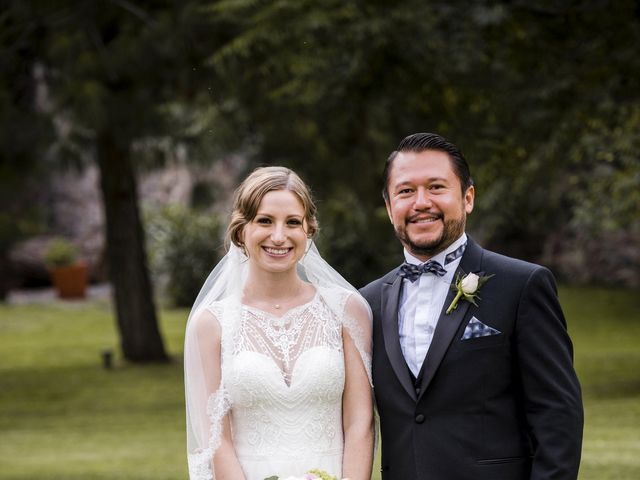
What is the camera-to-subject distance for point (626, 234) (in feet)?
68.8

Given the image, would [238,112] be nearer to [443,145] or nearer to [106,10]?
[106,10]

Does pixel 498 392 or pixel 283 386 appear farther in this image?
pixel 283 386

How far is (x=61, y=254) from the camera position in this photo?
23.6m

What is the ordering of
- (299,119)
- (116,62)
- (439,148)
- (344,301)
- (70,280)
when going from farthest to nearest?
1. (70,280)
2. (299,119)
3. (116,62)
4. (344,301)
5. (439,148)

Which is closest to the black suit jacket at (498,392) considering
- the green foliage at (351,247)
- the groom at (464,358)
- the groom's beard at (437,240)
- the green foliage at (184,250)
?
the groom at (464,358)

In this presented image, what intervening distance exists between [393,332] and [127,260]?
41.9ft

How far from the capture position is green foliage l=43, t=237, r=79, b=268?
2352cm

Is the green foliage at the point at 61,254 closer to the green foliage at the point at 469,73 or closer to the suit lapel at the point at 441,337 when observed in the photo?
the green foliage at the point at 469,73

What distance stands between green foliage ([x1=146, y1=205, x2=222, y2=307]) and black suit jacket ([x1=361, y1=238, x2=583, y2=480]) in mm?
19747

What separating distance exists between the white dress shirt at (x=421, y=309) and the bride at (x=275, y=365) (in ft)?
0.90

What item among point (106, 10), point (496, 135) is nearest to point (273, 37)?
point (496, 135)

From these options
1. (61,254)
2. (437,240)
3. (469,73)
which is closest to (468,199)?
(437,240)

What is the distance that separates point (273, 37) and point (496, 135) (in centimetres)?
264

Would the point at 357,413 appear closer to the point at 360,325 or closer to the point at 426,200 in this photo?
the point at 360,325
